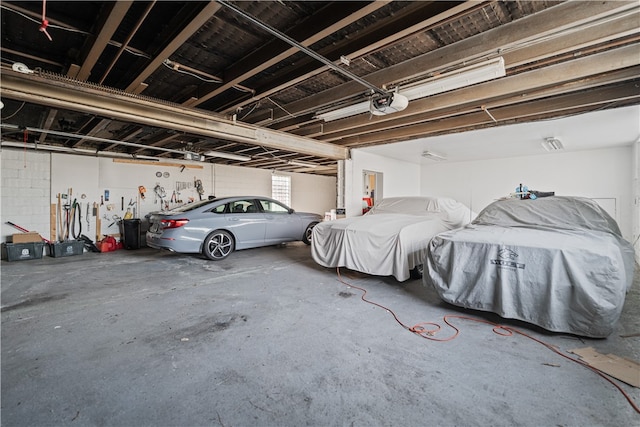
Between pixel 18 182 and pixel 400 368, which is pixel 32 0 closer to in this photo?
pixel 400 368

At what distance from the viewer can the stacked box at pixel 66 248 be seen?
18.7ft

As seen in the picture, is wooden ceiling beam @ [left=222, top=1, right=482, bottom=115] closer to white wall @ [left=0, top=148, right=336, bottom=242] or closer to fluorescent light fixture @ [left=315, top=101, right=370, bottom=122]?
fluorescent light fixture @ [left=315, top=101, right=370, bottom=122]

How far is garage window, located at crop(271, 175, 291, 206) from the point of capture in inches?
414

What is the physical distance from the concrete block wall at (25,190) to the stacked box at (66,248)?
602 mm

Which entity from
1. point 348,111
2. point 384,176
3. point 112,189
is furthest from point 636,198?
point 112,189

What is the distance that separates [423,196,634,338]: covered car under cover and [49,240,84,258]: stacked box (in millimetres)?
7091

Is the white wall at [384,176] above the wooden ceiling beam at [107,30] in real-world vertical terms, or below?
below

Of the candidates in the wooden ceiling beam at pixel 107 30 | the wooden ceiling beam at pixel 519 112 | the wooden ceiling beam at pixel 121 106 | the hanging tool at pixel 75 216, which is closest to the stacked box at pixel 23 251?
the hanging tool at pixel 75 216

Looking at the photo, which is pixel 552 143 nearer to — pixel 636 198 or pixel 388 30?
pixel 636 198

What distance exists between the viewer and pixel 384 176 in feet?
24.1

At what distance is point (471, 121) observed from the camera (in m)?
4.43

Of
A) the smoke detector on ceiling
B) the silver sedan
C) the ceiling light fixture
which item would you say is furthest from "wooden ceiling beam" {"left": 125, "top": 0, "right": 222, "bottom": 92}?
the ceiling light fixture

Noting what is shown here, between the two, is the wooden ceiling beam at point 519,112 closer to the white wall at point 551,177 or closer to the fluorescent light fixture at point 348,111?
the fluorescent light fixture at point 348,111

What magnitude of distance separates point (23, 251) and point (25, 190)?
1.37 metres
